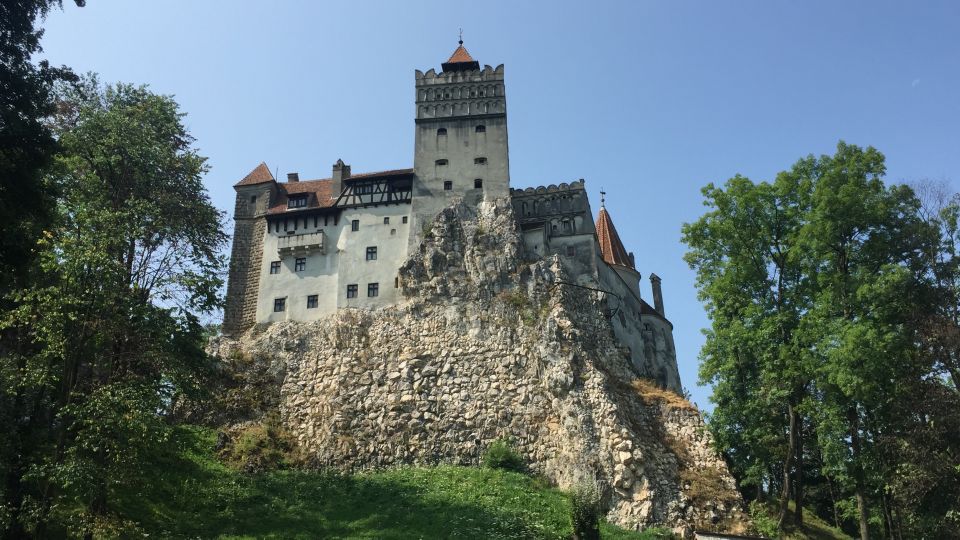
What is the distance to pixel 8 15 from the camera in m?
20.8

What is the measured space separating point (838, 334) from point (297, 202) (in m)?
33.1

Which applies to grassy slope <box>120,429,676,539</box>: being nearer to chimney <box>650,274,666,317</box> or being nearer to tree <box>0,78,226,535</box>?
tree <box>0,78,226,535</box>

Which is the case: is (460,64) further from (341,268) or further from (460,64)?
(341,268)

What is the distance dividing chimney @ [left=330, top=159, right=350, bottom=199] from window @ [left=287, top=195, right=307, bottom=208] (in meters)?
1.84

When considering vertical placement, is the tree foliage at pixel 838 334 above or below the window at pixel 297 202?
below

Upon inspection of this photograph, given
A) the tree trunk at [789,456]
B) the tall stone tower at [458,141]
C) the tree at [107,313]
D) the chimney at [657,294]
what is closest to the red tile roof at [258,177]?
the tall stone tower at [458,141]

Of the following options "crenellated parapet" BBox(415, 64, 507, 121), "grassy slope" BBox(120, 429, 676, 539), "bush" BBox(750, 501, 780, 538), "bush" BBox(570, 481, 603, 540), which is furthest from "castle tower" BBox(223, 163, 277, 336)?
"bush" BBox(750, 501, 780, 538)

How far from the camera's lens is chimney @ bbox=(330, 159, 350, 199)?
50500 millimetres

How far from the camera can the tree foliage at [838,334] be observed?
2634 centimetres

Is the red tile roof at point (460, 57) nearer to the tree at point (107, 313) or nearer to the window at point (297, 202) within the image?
the window at point (297, 202)

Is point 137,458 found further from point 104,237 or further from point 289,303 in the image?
point 289,303

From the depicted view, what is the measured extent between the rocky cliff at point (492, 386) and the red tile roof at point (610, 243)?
7.98 metres

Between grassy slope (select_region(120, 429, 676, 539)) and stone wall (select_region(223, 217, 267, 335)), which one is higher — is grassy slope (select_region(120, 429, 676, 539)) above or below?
below

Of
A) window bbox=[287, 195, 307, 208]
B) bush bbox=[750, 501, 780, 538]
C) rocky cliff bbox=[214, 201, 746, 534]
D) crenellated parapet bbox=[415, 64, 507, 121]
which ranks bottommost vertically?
bush bbox=[750, 501, 780, 538]
